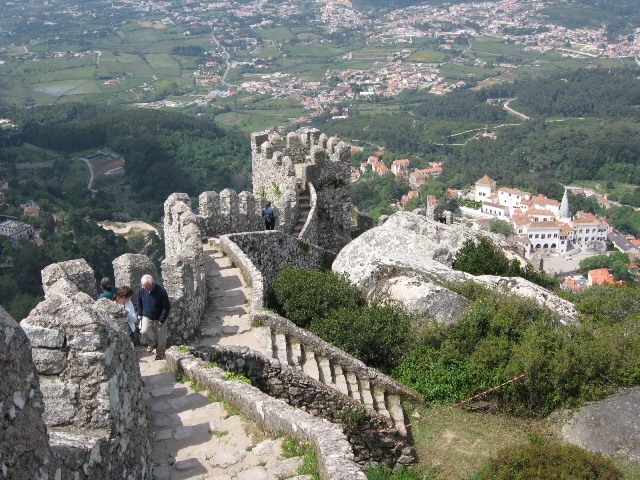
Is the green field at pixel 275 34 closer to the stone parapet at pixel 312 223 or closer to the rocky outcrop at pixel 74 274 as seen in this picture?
the stone parapet at pixel 312 223

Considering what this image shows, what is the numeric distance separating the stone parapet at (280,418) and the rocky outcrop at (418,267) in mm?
5198

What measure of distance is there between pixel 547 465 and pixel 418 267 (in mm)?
5866

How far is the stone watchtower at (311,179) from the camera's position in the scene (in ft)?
56.0

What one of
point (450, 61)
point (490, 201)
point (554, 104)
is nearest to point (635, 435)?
point (490, 201)

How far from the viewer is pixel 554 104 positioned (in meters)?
128

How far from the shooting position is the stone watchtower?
56.0 feet

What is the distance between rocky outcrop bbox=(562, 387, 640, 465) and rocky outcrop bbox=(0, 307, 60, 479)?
25.2ft

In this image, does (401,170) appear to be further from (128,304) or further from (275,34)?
(275,34)

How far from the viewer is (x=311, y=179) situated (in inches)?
693

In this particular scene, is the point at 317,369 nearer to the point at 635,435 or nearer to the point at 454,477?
the point at 454,477

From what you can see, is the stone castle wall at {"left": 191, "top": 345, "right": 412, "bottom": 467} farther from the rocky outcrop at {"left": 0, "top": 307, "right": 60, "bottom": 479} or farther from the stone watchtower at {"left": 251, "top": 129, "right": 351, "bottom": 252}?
the stone watchtower at {"left": 251, "top": 129, "right": 351, "bottom": 252}

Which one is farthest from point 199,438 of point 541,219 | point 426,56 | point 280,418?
point 426,56

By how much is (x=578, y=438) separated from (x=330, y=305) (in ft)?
14.9

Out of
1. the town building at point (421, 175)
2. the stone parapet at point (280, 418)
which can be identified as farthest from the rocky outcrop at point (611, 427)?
the town building at point (421, 175)
